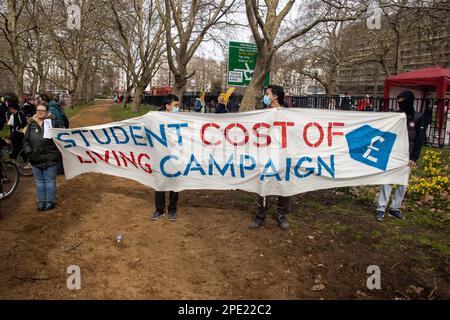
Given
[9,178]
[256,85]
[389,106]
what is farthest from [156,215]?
[389,106]

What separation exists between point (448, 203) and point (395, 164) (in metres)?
1.76

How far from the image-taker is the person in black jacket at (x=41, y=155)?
582 cm

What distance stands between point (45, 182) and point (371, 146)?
5124mm

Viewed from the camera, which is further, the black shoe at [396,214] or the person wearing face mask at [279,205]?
the black shoe at [396,214]

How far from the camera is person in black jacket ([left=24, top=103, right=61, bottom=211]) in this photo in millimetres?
5824

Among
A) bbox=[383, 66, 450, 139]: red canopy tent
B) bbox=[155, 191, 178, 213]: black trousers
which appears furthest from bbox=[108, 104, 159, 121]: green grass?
bbox=[155, 191, 178, 213]: black trousers

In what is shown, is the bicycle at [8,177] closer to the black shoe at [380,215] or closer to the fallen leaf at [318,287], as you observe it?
the fallen leaf at [318,287]

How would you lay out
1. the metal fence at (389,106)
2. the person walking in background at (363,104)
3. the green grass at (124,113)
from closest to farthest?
the metal fence at (389,106)
the person walking in background at (363,104)
the green grass at (124,113)

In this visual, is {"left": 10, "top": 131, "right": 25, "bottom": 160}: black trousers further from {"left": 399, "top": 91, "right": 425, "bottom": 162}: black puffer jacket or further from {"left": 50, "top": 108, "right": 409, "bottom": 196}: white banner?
{"left": 399, "top": 91, "right": 425, "bottom": 162}: black puffer jacket

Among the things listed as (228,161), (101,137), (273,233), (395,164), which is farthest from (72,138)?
(395,164)

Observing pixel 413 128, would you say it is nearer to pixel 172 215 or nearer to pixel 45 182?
pixel 172 215

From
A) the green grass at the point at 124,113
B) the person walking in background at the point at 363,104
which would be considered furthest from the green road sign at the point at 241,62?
the green grass at the point at 124,113

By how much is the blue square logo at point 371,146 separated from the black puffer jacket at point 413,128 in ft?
1.38

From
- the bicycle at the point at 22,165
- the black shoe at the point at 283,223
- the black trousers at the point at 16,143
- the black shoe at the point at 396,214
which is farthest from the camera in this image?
the black trousers at the point at 16,143
